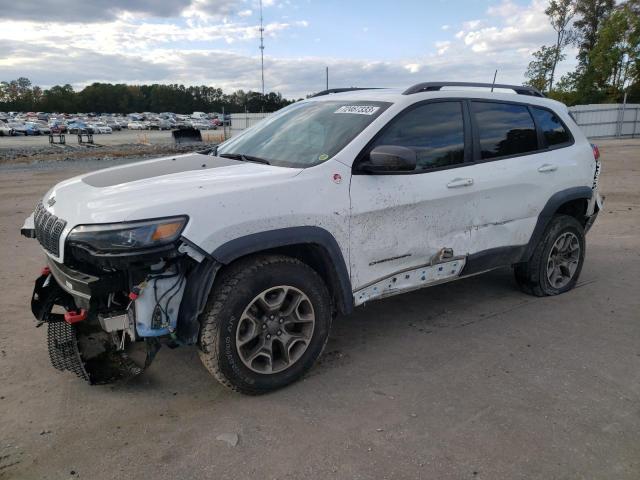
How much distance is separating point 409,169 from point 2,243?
6.09m

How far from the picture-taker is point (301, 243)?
10.6 ft

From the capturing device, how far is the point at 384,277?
3684 millimetres

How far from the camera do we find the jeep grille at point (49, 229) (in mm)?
2949

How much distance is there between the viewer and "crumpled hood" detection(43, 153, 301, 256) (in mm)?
2799

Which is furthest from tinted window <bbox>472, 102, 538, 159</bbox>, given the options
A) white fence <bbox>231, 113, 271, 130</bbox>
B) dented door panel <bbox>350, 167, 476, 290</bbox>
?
white fence <bbox>231, 113, 271, 130</bbox>

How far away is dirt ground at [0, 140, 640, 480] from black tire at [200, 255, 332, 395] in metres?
0.14

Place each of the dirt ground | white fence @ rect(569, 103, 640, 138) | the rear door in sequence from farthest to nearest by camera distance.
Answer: white fence @ rect(569, 103, 640, 138)
the rear door
the dirt ground

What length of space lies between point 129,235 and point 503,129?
3.20m

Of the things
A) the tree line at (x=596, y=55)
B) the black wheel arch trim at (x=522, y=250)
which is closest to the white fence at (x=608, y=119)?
the tree line at (x=596, y=55)

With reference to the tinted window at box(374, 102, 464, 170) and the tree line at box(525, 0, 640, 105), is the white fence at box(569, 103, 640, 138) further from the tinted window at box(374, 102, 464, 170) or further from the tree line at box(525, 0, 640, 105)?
the tinted window at box(374, 102, 464, 170)

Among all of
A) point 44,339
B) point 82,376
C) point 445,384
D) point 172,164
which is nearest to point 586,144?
point 445,384

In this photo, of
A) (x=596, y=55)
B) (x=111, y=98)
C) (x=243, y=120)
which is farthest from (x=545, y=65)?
(x=111, y=98)

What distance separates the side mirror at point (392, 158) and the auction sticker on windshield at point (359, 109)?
44 centimetres

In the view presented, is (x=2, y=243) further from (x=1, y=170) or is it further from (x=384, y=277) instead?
(x=1, y=170)
